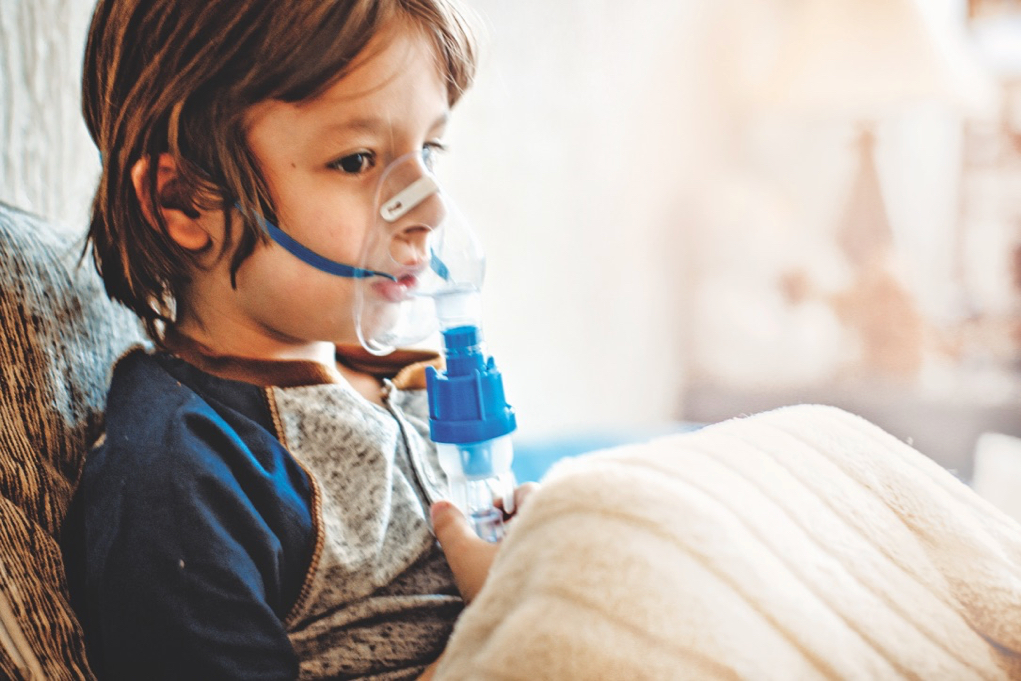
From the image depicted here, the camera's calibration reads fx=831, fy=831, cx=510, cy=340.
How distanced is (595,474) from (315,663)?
331 mm

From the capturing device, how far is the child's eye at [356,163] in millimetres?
693

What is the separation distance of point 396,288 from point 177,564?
0.30 metres

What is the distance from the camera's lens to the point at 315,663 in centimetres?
64

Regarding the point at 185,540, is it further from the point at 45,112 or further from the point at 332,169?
the point at 45,112

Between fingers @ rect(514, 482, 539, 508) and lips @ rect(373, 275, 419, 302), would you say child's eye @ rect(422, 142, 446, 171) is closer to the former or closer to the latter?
lips @ rect(373, 275, 419, 302)

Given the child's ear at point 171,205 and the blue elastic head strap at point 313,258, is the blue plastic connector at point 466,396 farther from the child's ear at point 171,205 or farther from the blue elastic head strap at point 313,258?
the child's ear at point 171,205

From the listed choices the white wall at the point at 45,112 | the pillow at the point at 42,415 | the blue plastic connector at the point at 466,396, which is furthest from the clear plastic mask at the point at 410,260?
the white wall at the point at 45,112

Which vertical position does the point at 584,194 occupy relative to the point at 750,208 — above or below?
above

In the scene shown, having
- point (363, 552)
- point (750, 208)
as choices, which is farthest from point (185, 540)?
point (750, 208)

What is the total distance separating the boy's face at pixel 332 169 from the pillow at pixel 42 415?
0.11 m

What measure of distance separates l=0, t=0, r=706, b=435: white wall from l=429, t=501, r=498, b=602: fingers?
59cm

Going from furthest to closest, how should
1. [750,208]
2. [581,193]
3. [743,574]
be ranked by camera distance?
[750,208], [581,193], [743,574]

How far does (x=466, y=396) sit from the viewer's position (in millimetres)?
643

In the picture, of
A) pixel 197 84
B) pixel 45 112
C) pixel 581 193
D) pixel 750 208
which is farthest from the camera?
pixel 750 208
